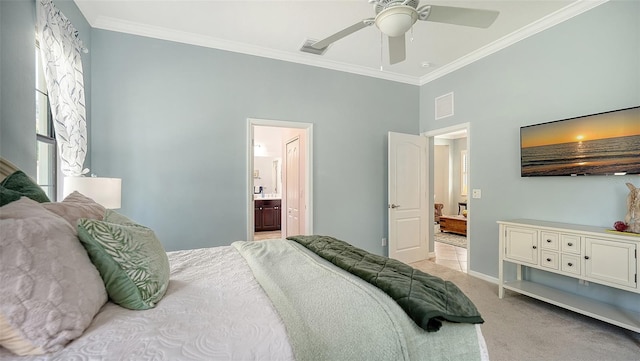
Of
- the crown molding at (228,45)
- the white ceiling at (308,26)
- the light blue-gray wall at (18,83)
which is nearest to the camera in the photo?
the light blue-gray wall at (18,83)

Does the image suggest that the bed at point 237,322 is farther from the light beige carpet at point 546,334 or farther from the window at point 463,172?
the window at point 463,172

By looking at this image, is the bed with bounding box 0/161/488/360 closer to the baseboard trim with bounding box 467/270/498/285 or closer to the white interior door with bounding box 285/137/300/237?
the baseboard trim with bounding box 467/270/498/285

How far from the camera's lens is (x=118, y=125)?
9.96ft

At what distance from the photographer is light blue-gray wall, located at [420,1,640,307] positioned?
8.29ft

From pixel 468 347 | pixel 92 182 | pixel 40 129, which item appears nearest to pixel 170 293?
pixel 468 347

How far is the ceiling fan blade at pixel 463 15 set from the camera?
5.95ft

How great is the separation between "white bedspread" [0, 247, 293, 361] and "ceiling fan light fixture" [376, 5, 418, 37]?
1813 mm

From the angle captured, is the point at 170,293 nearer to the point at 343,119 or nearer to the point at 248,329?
the point at 248,329

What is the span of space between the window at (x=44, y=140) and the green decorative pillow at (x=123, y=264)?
172cm

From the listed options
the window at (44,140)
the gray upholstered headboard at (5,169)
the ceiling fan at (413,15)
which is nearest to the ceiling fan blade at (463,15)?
the ceiling fan at (413,15)

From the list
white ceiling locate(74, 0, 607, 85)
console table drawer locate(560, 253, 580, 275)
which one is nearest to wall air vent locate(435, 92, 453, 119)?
white ceiling locate(74, 0, 607, 85)

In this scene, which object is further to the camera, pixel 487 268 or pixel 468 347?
pixel 487 268

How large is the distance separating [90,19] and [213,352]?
3.58 m

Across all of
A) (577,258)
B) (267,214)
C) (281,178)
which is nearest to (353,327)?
(577,258)
